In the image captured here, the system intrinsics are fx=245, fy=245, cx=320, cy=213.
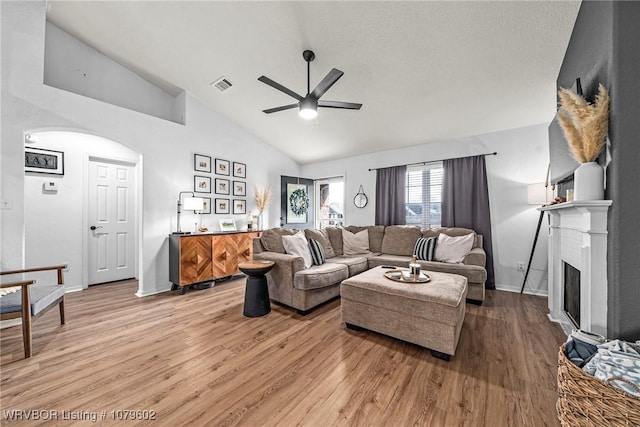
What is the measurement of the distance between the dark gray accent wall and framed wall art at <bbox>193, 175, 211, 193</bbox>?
187 inches

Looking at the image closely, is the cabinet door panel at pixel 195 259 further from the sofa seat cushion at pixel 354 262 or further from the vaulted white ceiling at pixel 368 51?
the vaulted white ceiling at pixel 368 51

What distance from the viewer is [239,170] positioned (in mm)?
4859

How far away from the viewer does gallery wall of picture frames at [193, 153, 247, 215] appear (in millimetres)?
4254

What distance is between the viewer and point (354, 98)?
11.5ft

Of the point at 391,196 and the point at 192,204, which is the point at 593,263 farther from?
the point at 192,204

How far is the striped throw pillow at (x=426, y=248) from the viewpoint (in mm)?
3636

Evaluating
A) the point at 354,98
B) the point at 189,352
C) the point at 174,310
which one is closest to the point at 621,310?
the point at 189,352

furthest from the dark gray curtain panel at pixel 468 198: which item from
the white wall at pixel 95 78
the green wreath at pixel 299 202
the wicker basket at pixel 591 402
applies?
the white wall at pixel 95 78

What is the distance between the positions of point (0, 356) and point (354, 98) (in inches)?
174

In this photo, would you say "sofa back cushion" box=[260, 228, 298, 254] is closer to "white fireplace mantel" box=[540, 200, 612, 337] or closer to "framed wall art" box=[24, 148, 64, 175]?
"white fireplace mantel" box=[540, 200, 612, 337]

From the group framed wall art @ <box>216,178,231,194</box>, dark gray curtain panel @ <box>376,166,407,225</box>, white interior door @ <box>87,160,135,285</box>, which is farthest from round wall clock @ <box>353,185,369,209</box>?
white interior door @ <box>87,160,135,285</box>

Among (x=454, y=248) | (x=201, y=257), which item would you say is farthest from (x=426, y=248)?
(x=201, y=257)

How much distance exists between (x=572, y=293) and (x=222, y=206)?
485 cm

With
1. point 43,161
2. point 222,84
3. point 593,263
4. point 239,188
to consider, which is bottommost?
point 593,263
